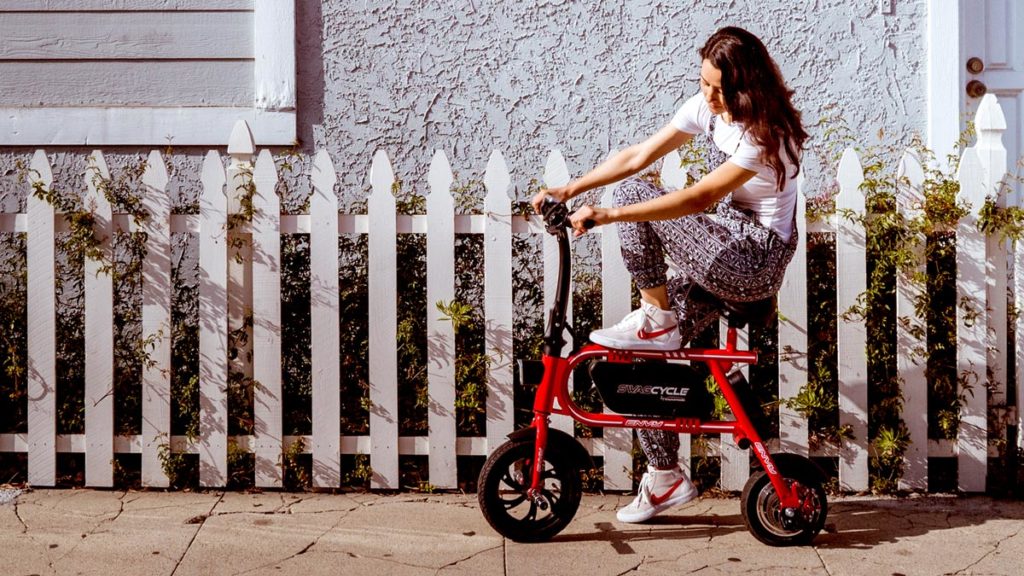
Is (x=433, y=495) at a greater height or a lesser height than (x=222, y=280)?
lesser

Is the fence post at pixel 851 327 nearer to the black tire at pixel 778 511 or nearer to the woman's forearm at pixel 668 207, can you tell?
the black tire at pixel 778 511

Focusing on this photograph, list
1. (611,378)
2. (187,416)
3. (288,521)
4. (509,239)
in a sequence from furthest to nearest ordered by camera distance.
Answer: (187,416), (509,239), (288,521), (611,378)

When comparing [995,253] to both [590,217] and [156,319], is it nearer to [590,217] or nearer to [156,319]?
[590,217]

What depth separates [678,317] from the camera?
3.36 meters

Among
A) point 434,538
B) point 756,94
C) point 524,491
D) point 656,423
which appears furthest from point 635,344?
point 434,538

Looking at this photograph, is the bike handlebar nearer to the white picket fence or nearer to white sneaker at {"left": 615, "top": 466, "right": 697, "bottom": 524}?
the white picket fence

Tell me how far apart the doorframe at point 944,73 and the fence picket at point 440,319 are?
2.31 m

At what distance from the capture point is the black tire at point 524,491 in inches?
127

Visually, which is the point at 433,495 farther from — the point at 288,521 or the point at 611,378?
the point at 611,378

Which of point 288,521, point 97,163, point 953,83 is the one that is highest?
point 953,83

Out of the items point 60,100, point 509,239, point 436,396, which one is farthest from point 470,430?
point 60,100

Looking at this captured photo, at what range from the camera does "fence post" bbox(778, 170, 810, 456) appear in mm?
3750

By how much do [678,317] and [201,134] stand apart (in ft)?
8.39

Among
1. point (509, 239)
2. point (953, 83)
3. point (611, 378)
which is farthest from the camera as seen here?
point (953, 83)
